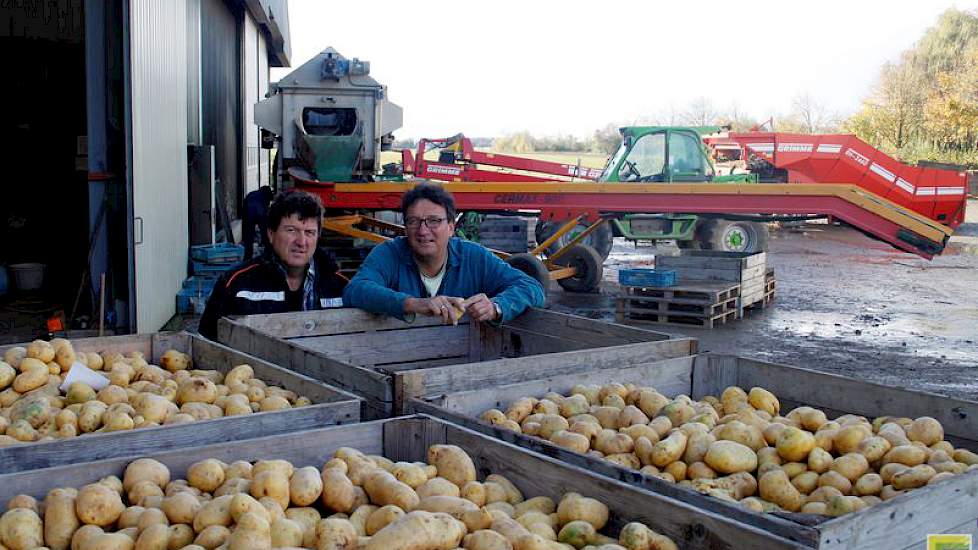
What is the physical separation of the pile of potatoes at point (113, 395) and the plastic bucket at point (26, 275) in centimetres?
770

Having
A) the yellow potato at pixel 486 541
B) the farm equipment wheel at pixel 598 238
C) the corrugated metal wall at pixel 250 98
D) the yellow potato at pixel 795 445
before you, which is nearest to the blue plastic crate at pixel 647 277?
the farm equipment wheel at pixel 598 238

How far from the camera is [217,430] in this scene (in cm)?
300

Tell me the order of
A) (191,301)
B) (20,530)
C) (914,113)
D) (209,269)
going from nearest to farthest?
1. (20,530)
2. (191,301)
3. (209,269)
4. (914,113)

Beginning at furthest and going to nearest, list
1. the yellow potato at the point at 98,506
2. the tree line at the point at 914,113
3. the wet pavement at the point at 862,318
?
the tree line at the point at 914,113 → the wet pavement at the point at 862,318 → the yellow potato at the point at 98,506

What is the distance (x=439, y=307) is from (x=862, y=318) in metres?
8.36

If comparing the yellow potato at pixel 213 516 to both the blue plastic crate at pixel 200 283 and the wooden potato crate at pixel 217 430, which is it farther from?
the blue plastic crate at pixel 200 283

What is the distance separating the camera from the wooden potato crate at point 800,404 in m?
2.20

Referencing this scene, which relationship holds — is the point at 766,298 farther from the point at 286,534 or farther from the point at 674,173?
the point at 286,534

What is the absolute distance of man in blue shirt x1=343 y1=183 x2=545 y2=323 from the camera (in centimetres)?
450

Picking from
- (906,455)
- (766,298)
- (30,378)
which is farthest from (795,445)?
Result: (766,298)

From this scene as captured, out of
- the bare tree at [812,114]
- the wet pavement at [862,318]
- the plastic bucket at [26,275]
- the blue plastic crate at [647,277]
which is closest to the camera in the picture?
the wet pavement at [862,318]

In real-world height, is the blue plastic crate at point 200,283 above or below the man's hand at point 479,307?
below

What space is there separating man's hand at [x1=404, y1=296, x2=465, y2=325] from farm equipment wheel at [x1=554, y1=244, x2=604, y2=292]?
818 centimetres

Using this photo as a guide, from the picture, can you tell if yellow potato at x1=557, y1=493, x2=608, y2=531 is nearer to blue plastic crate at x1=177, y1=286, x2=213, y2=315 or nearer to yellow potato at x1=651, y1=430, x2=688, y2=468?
yellow potato at x1=651, y1=430, x2=688, y2=468
